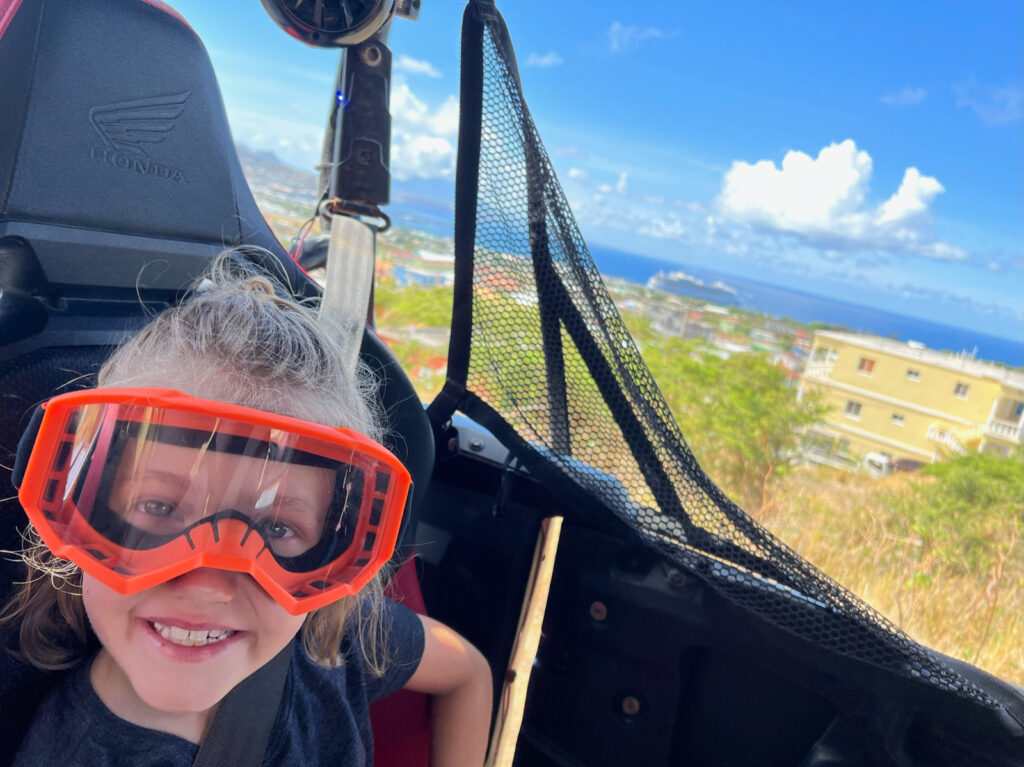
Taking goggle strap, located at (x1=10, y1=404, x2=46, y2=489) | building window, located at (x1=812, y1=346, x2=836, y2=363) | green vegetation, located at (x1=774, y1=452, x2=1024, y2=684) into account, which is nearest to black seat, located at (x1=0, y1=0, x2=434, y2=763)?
goggle strap, located at (x1=10, y1=404, x2=46, y2=489)

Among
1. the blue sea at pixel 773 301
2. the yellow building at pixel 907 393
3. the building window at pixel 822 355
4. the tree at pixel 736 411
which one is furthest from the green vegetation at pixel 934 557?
the yellow building at pixel 907 393

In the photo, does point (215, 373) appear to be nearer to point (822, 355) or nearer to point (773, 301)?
point (822, 355)

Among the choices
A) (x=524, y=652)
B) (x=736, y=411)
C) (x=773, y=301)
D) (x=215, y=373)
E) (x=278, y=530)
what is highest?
(x=773, y=301)

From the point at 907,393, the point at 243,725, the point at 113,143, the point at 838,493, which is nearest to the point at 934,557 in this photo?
the point at 838,493

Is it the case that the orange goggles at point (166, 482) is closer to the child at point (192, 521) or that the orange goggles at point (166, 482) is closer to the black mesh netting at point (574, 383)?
the child at point (192, 521)

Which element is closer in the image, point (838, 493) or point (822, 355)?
point (838, 493)

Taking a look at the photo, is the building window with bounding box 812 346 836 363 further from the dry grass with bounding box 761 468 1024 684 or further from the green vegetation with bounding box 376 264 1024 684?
→ the dry grass with bounding box 761 468 1024 684
